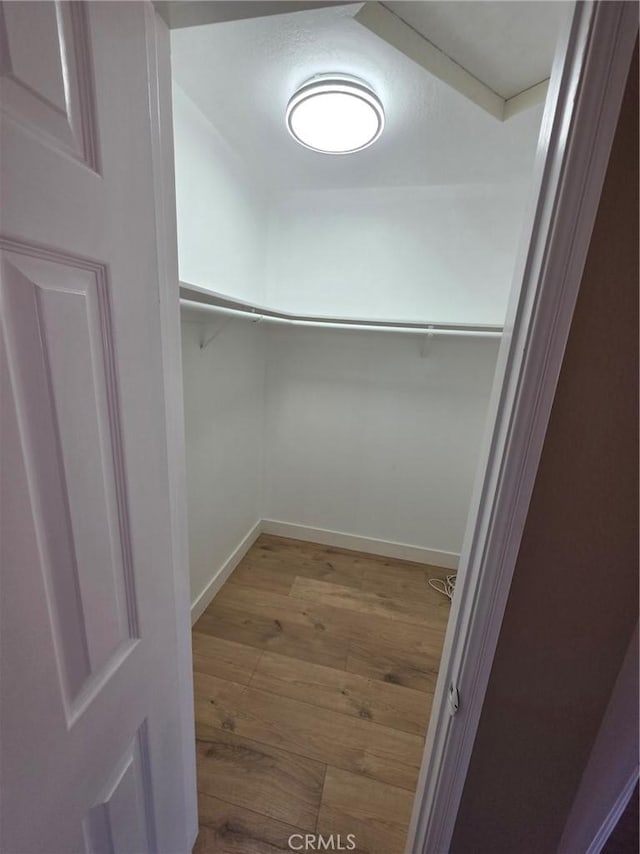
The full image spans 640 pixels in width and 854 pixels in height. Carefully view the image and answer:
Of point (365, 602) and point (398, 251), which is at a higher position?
point (398, 251)

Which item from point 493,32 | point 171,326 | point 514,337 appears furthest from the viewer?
point 493,32

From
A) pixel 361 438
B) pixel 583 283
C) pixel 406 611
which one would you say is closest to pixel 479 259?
pixel 361 438

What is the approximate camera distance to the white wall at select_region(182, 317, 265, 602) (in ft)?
5.39

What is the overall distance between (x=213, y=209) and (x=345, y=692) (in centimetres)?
226

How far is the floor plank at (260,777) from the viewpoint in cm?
116

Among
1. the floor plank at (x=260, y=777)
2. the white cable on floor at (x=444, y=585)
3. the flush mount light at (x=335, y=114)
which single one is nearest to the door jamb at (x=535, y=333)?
the floor plank at (x=260, y=777)

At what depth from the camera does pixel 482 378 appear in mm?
2080

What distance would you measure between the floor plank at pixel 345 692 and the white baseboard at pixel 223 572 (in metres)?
0.46

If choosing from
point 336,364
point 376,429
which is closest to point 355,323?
point 336,364

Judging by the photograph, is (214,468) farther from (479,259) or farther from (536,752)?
(479,259)

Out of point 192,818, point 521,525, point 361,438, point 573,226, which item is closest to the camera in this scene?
point 573,226

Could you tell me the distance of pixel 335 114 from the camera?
47.9 inches

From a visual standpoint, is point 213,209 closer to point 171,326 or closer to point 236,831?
point 171,326

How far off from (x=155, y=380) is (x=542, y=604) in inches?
31.0
